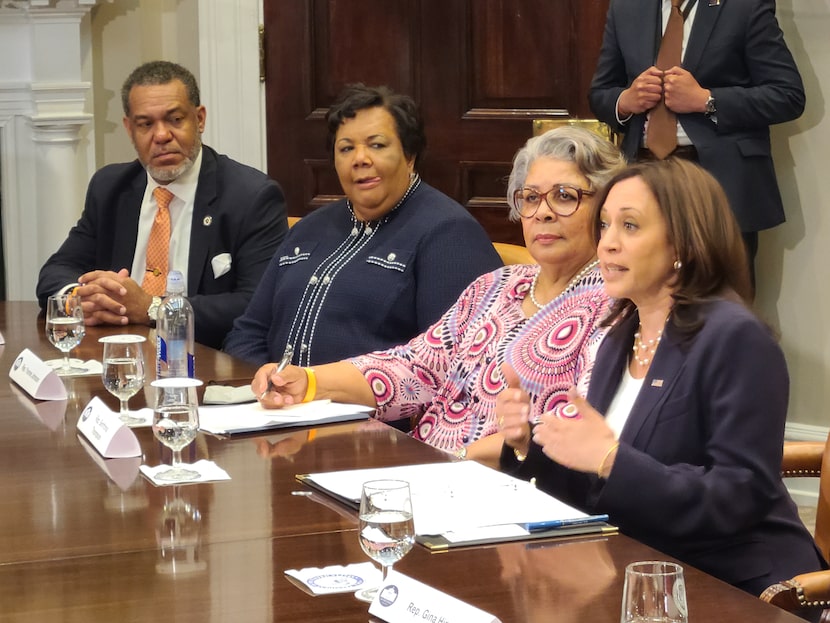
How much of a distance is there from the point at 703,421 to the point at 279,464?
0.62 m

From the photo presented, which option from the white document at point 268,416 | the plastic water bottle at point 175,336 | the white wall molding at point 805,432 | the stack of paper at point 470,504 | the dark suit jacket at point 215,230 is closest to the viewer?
the stack of paper at point 470,504

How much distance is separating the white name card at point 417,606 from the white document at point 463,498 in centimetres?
26

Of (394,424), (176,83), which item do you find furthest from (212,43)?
(394,424)

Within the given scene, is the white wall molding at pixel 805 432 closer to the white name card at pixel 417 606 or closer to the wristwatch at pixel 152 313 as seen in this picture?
the wristwatch at pixel 152 313

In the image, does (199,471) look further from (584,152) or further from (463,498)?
(584,152)

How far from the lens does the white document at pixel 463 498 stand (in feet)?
5.25

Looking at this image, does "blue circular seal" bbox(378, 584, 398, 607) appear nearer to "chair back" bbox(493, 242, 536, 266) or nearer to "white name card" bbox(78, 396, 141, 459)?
"white name card" bbox(78, 396, 141, 459)

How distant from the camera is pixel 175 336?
106 inches

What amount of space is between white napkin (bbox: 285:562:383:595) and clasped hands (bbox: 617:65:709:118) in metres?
2.52

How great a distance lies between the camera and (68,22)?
500cm

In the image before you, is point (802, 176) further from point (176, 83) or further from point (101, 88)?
point (101, 88)

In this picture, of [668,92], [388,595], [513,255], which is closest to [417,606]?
[388,595]

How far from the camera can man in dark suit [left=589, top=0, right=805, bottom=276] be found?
3.69 m

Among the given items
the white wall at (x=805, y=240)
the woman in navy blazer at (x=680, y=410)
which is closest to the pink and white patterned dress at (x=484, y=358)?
the woman in navy blazer at (x=680, y=410)
